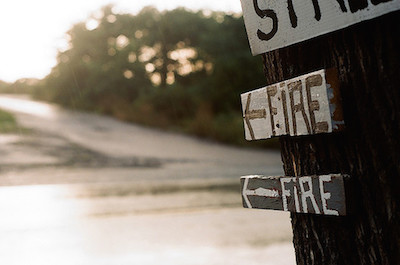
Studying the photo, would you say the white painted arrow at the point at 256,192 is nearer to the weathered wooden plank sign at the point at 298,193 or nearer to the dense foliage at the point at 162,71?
the weathered wooden plank sign at the point at 298,193

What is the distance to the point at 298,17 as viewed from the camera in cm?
189

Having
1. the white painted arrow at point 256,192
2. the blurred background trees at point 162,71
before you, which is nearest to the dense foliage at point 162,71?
the blurred background trees at point 162,71

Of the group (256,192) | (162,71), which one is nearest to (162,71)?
(162,71)

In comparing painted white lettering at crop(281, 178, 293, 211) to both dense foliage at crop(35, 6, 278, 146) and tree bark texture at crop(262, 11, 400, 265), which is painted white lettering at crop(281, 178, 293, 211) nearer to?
tree bark texture at crop(262, 11, 400, 265)

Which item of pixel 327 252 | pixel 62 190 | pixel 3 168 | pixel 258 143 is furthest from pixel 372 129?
pixel 258 143

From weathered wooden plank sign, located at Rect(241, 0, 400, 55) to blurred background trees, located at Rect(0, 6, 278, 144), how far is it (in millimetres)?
14511

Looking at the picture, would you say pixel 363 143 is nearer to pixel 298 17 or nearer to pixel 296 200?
pixel 296 200

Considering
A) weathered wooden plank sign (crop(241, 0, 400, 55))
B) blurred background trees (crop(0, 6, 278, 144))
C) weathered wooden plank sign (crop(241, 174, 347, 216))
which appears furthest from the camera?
blurred background trees (crop(0, 6, 278, 144))

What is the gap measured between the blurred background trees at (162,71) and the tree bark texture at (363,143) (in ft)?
47.8

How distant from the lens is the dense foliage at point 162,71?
1920cm

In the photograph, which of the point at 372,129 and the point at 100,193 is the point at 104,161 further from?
the point at 372,129

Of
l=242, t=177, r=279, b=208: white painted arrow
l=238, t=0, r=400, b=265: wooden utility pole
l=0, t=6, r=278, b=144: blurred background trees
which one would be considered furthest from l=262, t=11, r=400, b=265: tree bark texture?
l=0, t=6, r=278, b=144: blurred background trees

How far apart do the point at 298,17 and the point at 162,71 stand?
71.5 feet

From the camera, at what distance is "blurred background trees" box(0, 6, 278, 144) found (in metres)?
19.2
